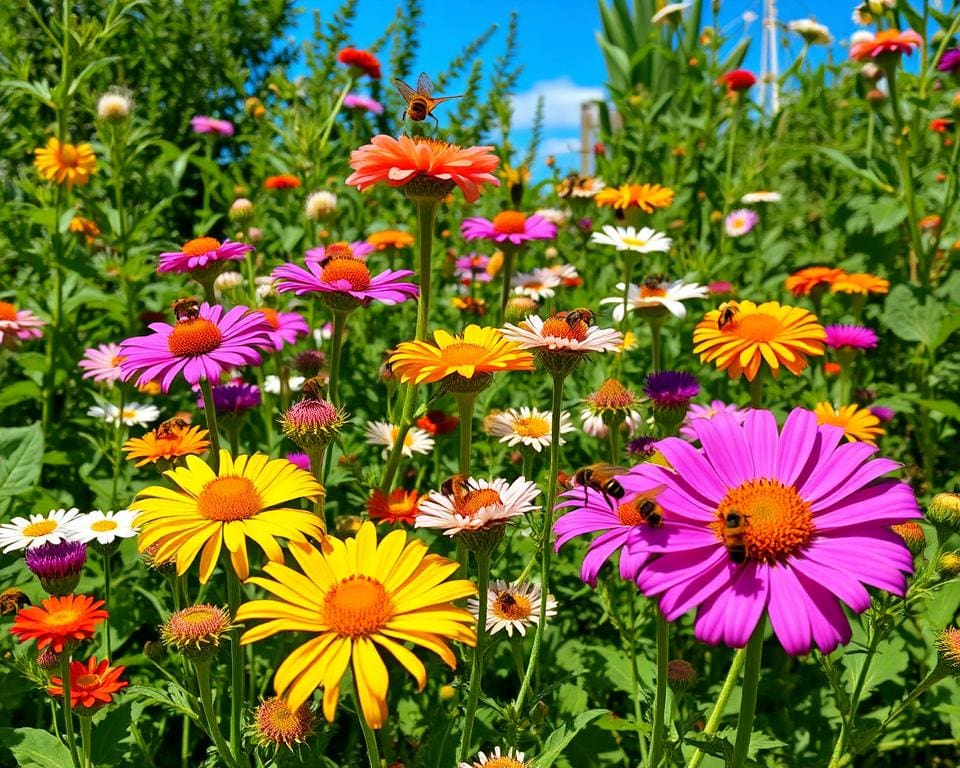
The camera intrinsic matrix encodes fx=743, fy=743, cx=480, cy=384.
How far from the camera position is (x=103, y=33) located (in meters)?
3.02

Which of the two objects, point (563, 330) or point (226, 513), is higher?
point (563, 330)

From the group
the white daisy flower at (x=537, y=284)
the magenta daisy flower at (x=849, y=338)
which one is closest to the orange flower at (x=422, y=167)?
the white daisy flower at (x=537, y=284)

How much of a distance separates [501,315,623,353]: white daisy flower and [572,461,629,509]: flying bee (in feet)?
0.91

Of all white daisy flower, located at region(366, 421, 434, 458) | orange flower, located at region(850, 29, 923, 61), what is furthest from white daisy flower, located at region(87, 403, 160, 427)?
orange flower, located at region(850, 29, 923, 61)

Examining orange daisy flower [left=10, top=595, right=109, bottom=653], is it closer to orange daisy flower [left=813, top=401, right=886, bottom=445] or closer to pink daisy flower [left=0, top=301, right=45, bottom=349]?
pink daisy flower [left=0, top=301, right=45, bottom=349]

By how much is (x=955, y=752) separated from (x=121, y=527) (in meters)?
2.79

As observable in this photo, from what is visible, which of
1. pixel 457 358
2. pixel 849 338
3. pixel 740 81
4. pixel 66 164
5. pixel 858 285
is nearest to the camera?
pixel 457 358

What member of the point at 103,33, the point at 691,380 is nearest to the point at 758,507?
the point at 691,380

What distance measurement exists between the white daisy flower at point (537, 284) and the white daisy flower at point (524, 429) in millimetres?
1143

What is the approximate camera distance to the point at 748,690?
112cm

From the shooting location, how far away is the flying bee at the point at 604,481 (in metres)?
1.35

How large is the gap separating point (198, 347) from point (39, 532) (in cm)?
66

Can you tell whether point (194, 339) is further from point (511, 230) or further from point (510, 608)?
point (511, 230)

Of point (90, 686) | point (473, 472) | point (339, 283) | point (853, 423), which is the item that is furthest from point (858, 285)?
point (90, 686)
